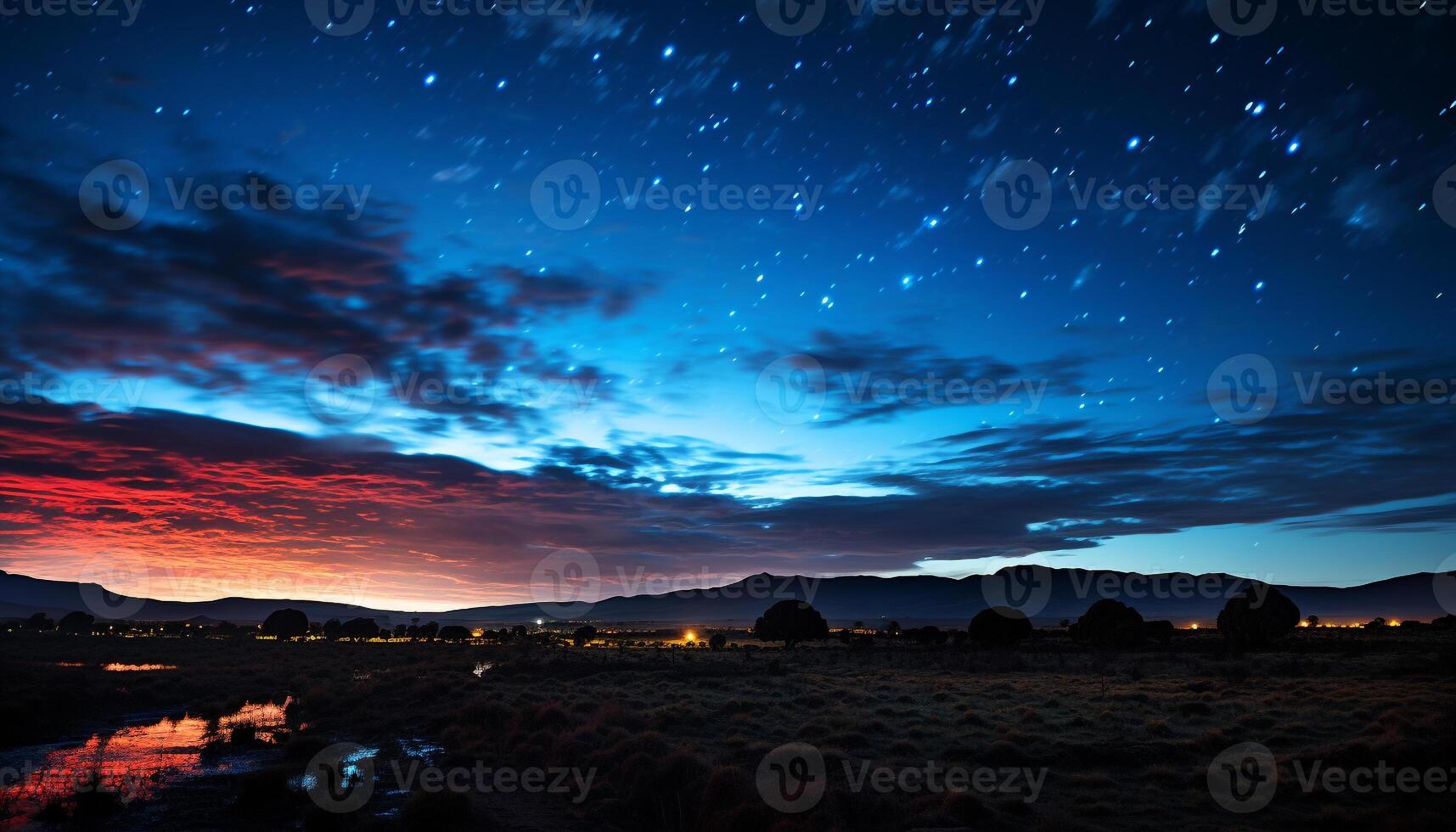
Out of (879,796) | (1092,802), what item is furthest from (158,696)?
(1092,802)

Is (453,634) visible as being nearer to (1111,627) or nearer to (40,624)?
(40,624)

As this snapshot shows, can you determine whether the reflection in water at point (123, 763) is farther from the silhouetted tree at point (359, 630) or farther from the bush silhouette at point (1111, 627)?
the silhouetted tree at point (359, 630)

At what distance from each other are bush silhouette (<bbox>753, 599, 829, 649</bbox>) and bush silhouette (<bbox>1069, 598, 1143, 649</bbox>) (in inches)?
813

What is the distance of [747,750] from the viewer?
16188 millimetres

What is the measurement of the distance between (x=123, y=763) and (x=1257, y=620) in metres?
55.8

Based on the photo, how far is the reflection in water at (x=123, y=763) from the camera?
13312mm

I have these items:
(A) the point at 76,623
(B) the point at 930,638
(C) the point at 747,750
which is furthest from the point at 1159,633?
(A) the point at 76,623

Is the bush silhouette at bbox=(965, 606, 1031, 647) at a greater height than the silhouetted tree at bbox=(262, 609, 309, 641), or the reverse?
the bush silhouette at bbox=(965, 606, 1031, 647)

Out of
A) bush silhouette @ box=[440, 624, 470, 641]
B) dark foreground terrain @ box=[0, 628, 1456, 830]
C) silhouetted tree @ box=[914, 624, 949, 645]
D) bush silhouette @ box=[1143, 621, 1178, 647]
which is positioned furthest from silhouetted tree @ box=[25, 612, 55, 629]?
bush silhouette @ box=[1143, 621, 1178, 647]

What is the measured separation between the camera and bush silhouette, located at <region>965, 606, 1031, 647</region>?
5656cm

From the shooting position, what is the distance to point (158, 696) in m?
27.8

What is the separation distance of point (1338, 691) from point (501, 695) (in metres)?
29.2

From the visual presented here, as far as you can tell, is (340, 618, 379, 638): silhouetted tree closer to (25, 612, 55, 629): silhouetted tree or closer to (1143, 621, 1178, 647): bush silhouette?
(25, 612, 55, 629): silhouetted tree

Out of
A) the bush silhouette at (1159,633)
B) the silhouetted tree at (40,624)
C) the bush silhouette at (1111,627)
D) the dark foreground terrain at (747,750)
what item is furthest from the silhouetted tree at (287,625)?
the bush silhouette at (1159,633)
